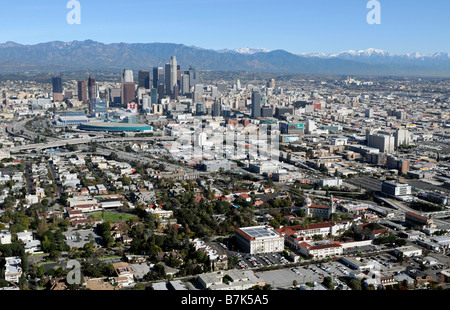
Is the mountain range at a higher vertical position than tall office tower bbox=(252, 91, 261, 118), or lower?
higher

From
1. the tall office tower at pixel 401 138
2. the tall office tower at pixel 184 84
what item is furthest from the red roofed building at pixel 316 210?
the tall office tower at pixel 184 84

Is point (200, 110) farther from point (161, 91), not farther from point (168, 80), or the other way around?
point (168, 80)

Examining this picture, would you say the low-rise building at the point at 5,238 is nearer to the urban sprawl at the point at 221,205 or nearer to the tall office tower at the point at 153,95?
the urban sprawl at the point at 221,205

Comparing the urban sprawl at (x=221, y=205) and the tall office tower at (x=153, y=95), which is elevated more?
the tall office tower at (x=153, y=95)

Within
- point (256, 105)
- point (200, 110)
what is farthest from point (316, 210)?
point (200, 110)

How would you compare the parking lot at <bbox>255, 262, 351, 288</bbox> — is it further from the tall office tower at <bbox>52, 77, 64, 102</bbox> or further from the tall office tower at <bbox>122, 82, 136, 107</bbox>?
the tall office tower at <bbox>52, 77, 64, 102</bbox>

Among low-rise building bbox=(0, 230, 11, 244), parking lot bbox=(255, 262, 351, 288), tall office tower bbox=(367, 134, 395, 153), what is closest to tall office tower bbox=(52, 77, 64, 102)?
tall office tower bbox=(367, 134, 395, 153)

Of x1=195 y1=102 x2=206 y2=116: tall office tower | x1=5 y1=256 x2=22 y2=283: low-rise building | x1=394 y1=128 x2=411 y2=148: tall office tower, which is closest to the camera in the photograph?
x1=5 y1=256 x2=22 y2=283: low-rise building
